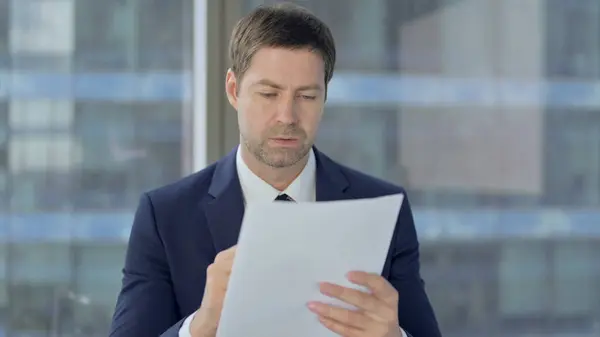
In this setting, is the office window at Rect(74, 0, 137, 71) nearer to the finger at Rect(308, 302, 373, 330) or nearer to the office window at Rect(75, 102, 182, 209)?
the office window at Rect(75, 102, 182, 209)

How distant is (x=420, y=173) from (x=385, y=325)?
1.29 meters

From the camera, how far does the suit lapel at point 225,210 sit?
4.22 ft

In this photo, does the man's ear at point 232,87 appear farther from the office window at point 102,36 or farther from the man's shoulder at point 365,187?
the office window at point 102,36

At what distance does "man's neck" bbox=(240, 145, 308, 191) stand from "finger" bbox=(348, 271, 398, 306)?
339 millimetres

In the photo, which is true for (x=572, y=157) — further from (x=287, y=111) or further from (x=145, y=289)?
(x=145, y=289)

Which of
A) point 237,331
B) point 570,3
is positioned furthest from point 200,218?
point 570,3

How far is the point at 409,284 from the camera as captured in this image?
1.29 metres

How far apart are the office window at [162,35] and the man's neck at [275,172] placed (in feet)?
3.06

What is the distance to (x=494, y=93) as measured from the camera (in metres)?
2.32

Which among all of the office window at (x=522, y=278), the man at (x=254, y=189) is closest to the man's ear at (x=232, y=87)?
the man at (x=254, y=189)

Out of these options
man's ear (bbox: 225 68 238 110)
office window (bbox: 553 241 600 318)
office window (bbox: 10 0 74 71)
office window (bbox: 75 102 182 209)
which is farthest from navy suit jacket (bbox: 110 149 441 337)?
office window (bbox: 553 241 600 318)

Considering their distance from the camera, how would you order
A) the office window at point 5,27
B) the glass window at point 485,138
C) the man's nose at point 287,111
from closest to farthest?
the man's nose at point 287,111
the office window at point 5,27
the glass window at point 485,138

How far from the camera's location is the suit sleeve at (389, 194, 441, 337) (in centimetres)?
125

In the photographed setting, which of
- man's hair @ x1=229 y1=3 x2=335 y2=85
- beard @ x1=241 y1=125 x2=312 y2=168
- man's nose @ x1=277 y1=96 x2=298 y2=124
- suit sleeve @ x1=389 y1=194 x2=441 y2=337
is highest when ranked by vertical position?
man's hair @ x1=229 y1=3 x2=335 y2=85
